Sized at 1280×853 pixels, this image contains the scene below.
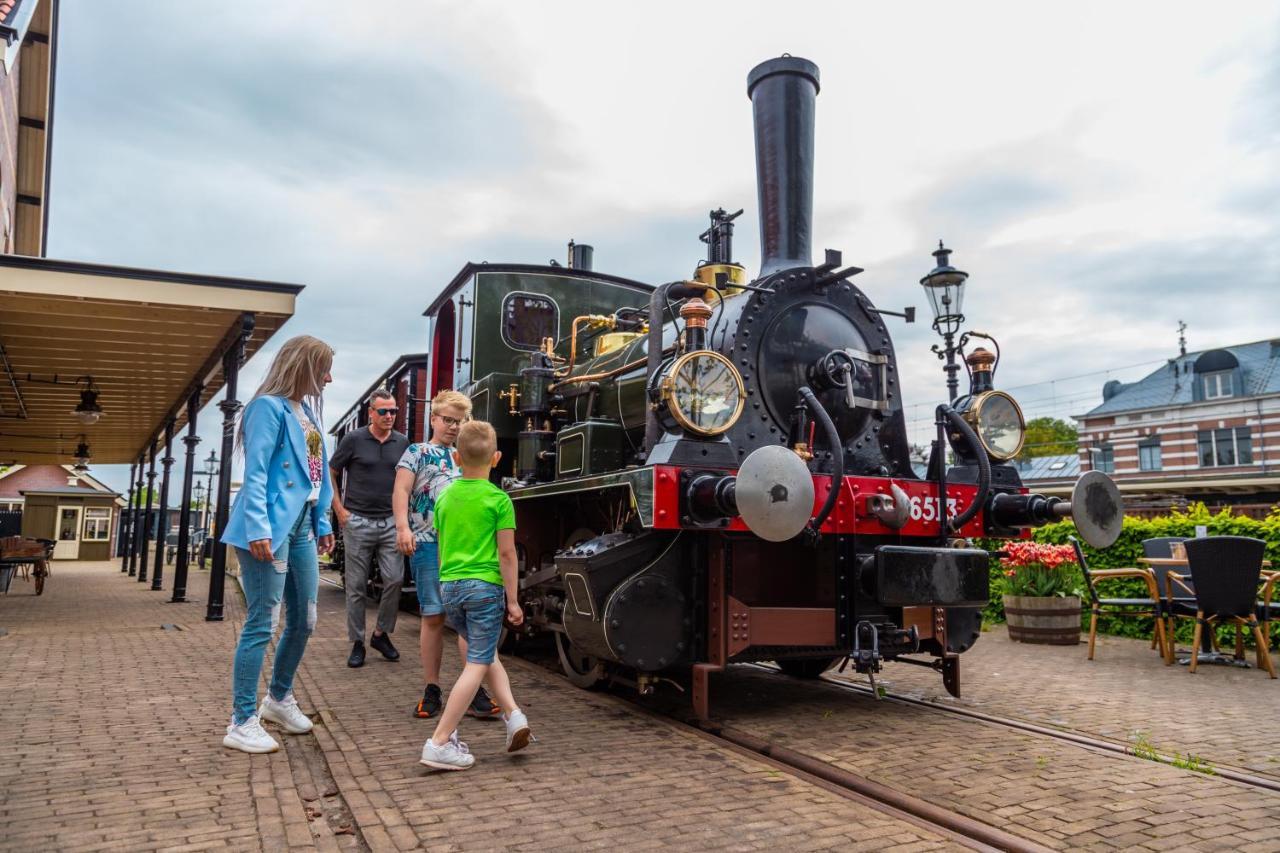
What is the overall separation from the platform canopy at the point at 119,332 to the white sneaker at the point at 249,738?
5.01 metres

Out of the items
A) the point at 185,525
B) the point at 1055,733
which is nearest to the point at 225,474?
the point at 185,525

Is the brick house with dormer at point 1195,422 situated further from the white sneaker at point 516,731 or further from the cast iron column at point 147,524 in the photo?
the white sneaker at point 516,731

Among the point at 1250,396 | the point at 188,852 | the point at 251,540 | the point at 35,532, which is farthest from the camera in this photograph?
the point at 1250,396

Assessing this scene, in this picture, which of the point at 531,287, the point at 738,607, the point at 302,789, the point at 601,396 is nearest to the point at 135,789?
the point at 302,789

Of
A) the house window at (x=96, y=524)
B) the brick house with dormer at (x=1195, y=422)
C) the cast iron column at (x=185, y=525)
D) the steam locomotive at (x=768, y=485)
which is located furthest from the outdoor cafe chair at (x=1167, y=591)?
the house window at (x=96, y=524)

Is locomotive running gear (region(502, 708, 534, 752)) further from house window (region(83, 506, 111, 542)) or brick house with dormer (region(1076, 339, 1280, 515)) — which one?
brick house with dormer (region(1076, 339, 1280, 515))

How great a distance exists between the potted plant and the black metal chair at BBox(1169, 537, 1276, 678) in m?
1.56

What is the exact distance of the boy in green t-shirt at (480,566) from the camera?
3389 mm

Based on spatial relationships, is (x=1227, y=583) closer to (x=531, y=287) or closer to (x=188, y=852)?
(x=531, y=287)

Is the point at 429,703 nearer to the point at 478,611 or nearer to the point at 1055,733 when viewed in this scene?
the point at 478,611

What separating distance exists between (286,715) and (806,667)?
10.7ft

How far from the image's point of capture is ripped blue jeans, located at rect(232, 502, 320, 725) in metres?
3.41

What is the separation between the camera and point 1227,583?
245 inches

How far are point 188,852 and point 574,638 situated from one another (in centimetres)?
211
